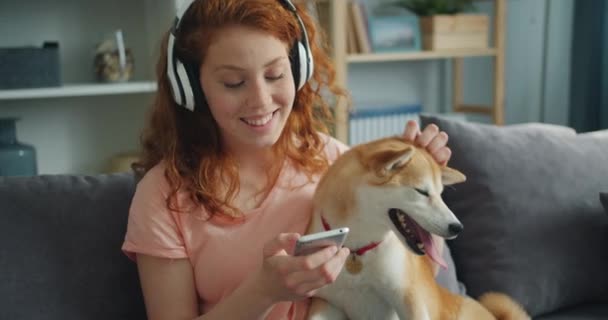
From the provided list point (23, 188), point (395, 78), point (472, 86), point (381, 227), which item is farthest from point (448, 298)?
point (472, 86)

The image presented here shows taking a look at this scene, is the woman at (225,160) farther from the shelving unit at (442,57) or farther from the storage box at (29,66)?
the storage box at (29,66)

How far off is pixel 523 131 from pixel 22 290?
Result: 1099mm

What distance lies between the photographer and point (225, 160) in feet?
3.62

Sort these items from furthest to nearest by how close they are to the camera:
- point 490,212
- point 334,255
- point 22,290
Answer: point 490,212
point 22,290
point 334,255

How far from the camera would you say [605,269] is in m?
1.50

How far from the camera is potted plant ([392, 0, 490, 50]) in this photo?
2822 mm

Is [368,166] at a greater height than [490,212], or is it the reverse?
[368,166]

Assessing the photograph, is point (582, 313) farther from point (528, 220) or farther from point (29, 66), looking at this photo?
point (29, 66)

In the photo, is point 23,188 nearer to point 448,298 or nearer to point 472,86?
point 448,298

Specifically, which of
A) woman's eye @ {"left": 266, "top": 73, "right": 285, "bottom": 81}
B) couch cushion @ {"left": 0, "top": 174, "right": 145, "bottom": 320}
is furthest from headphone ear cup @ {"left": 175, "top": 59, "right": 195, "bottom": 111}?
couch cushion @ {"left": 0, "top": 174, "right": 145, "bottom": 320}

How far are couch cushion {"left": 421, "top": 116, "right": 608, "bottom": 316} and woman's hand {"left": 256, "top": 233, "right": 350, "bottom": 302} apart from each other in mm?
724

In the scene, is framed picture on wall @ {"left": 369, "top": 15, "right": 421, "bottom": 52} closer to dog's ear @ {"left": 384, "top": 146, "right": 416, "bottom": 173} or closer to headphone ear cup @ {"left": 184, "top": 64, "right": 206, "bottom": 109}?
headphone ear cup @ {"left": 184, "top": 64, "right": 206, "bottom": 109}

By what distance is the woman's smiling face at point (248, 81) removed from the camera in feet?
3.22

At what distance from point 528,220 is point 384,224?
69 centimetres
